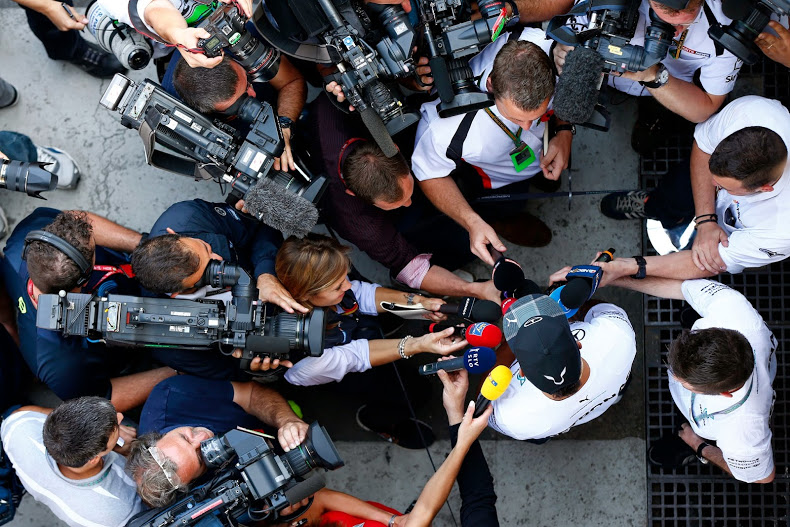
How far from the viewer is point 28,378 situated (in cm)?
450

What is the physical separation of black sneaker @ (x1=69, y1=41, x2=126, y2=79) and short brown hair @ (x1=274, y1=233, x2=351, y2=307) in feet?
6.85

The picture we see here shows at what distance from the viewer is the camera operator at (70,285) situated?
336 centimetres

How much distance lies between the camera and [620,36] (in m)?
3.32

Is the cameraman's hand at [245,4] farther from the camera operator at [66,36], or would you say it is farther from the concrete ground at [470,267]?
the concrete ground at [470,267]

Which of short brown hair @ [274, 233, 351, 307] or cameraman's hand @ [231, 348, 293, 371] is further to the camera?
short brown hair @ [274, 233, 351, 307]

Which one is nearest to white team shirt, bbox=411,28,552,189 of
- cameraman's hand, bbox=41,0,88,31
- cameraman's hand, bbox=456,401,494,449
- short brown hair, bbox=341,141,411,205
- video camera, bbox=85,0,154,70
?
short brown hair, bbox=341,141,411,205

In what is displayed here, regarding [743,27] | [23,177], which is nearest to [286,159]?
[23,177]

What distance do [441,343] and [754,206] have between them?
1.70m

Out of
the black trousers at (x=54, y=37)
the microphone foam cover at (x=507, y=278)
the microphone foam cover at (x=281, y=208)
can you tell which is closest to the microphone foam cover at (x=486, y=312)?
the microphone foam cover at (x=507, y=278)

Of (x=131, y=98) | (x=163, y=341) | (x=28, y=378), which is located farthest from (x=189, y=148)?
(x=28, y=378)

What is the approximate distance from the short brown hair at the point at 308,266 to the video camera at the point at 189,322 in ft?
0.70

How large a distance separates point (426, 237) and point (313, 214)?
106cm

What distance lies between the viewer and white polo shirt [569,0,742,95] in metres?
3.46

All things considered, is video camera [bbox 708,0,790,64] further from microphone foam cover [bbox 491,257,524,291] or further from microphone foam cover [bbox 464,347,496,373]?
microphone foam cover [bbox 464,347,496,373]
